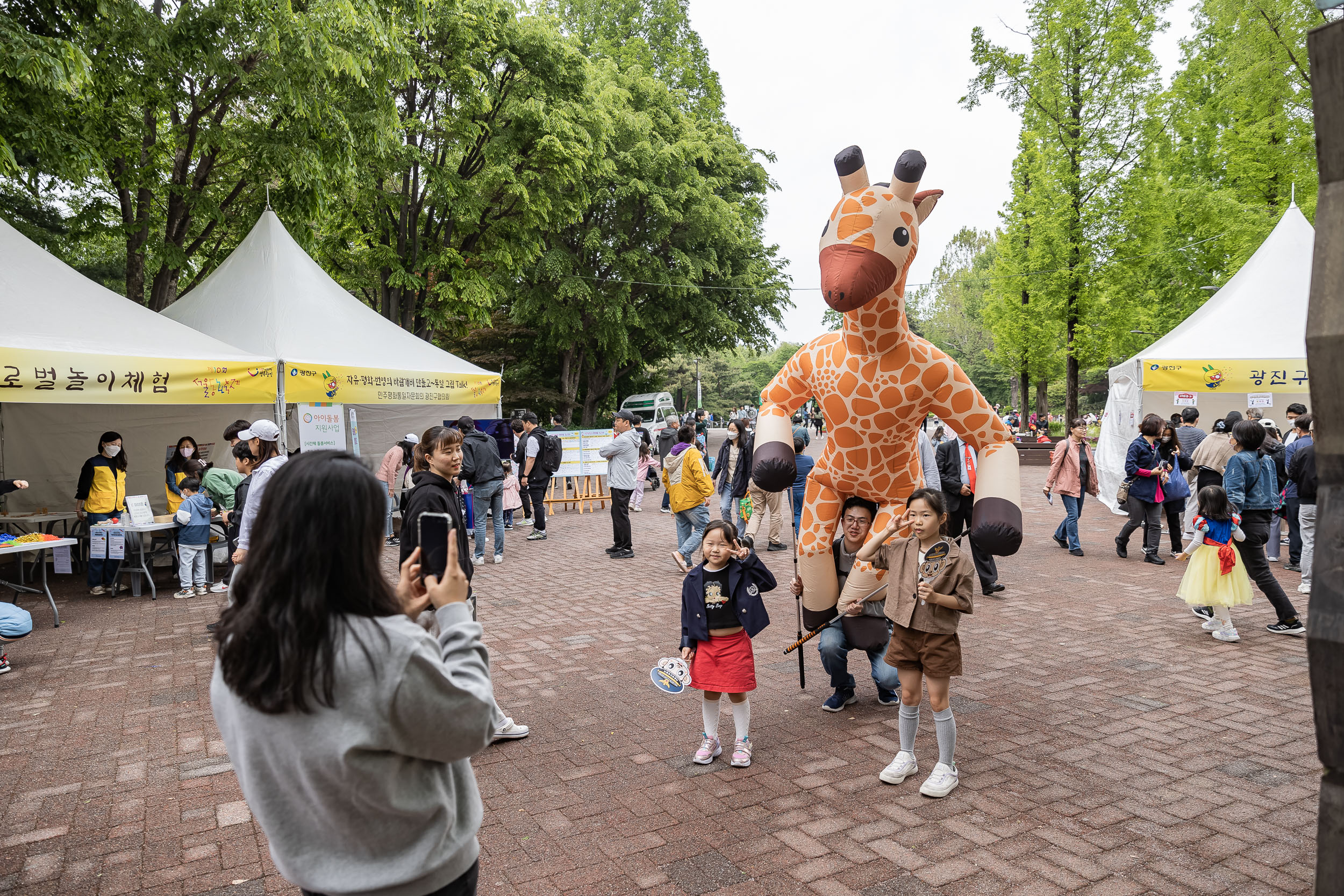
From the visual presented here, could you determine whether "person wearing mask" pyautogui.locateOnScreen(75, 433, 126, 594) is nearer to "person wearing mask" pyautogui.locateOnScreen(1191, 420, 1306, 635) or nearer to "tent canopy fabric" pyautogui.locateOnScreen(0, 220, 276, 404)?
"tent canopy fabric" pyautogui.locateOnScreen(0, 220, 276, 404)

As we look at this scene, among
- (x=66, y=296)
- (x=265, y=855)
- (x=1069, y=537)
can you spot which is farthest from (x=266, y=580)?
(x=1069, y=537)

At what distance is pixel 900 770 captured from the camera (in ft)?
13.2

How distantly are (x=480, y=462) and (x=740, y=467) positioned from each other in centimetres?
308

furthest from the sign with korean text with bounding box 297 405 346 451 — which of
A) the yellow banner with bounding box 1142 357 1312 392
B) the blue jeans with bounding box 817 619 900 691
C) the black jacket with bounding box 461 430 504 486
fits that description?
the yellow banner with bounding box 1142 357 1312 392

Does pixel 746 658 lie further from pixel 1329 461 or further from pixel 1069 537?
pixel 1069 537

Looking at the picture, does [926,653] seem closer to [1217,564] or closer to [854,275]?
[854,275]

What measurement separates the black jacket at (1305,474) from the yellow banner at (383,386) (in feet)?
31.2

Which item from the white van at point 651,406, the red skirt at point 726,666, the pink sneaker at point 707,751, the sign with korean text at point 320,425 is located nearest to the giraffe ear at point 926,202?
the red skirt at point 726,666

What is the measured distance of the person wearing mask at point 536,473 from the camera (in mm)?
12336

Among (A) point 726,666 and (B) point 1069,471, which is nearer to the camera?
(A) point 726,666

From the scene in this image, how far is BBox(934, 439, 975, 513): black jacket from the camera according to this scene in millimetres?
7891

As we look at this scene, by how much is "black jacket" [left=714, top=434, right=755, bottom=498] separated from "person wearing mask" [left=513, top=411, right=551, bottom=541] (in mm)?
2637

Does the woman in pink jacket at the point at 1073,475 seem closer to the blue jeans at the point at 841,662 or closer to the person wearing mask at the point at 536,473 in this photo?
the blue jeans at the point at 841,662

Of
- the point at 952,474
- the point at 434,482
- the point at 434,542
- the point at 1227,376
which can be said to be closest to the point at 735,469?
the point at 952,474
